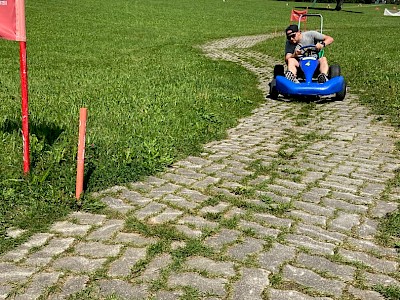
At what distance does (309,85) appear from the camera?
335 inches

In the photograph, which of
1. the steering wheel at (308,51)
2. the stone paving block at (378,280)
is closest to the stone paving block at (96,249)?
the stone paving block at (378,280)

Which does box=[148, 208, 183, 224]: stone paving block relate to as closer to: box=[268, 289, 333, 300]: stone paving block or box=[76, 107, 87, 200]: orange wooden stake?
box=[76, 107, 87, 200]: orange wooden stake

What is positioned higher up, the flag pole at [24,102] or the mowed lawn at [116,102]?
the flag pole at [24,102]

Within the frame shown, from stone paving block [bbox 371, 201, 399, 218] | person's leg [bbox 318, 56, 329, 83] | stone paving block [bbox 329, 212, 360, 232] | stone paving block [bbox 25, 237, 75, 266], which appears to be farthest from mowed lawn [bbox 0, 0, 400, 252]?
stone paving block [bbox 371, 201, 399, 218]

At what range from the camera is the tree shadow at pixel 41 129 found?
18.7 feet

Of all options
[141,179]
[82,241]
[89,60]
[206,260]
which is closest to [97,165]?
[141,179]

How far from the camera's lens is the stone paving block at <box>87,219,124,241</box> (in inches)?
149

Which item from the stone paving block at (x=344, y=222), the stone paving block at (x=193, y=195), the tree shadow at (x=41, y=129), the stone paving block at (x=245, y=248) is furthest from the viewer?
the tree shadow at (x=41, y=129)

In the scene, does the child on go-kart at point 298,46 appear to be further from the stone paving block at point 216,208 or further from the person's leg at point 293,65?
the stone paving block at point 216,208

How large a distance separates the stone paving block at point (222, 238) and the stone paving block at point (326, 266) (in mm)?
519

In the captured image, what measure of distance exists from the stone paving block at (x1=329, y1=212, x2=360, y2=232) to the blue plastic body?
179 inches

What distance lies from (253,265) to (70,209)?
1.69 meters

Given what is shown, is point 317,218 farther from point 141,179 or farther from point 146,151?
point 146,151

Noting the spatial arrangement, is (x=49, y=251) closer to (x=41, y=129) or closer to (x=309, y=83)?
(x=41, y=129)
